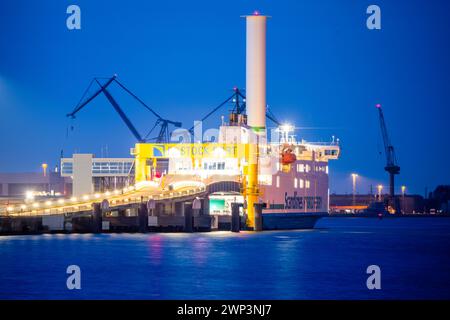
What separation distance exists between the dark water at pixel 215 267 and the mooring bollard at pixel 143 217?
3477 mm

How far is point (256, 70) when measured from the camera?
110438mm

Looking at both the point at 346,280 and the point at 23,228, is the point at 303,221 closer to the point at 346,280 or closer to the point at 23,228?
the point at 23,228

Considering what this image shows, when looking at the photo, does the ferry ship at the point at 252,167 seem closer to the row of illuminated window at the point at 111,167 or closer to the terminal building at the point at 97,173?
the terminal building at the point at 97,173

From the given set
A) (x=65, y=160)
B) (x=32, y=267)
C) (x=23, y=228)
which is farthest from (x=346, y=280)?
(x=65, y=160)

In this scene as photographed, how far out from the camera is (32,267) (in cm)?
6350

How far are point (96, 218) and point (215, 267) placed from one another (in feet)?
102

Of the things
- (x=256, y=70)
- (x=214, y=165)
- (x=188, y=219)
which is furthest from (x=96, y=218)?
(x=256, y=70)

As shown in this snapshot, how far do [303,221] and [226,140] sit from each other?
1254 centimetres

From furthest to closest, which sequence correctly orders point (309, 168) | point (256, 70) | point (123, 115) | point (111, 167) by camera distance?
1. point (123, 115)
2. point (111, 167)
3. point (309, 168)
4. point (256, 70)

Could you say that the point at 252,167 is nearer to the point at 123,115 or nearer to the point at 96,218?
the point at 96,218

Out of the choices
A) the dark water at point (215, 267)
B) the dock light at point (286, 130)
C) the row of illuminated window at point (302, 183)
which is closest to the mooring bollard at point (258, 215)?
the dark water at point (215, 267)

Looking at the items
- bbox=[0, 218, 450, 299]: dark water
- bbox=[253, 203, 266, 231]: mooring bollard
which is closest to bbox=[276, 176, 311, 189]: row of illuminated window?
bbox=[253, 203, 266, 231]: mooring bollard
